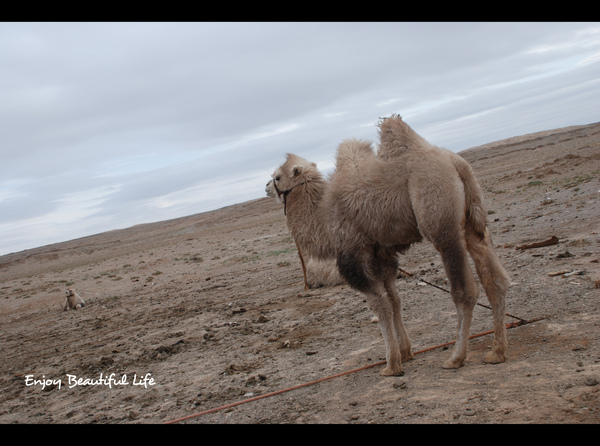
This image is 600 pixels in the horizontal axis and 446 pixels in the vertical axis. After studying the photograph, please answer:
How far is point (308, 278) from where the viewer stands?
11.3m

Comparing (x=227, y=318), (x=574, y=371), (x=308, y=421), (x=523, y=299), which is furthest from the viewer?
(x=227, y=318)

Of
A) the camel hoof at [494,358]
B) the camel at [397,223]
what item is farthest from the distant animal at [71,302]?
the camel hoof at [494,358]

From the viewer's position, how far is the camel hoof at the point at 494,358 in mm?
4969

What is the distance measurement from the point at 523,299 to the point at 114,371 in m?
6.38

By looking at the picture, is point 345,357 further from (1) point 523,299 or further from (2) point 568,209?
(2) point 568,209

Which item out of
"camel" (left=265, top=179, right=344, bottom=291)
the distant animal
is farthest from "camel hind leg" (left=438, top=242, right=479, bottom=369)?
the distant animal

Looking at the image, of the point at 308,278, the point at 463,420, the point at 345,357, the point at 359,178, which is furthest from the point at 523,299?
the point at 308,278

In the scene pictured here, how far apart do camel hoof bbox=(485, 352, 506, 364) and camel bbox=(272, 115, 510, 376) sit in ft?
0.04

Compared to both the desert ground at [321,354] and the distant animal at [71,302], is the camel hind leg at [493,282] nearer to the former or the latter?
the desert ground at [321,354]

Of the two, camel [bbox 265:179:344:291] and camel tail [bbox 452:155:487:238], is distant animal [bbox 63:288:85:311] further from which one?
camel tail [bbox 452:155:487:238]

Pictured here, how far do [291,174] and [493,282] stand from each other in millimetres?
3020

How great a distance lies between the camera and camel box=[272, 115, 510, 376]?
509 cm

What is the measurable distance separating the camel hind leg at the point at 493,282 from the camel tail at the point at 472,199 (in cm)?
10

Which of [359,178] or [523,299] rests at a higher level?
[359,178]
